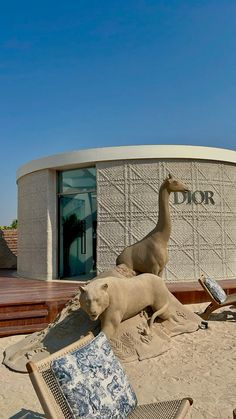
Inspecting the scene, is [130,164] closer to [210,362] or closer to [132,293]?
[132,293]

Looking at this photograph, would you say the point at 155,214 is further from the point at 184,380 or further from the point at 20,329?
the point at 184,380

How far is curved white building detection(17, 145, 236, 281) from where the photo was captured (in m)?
9.80

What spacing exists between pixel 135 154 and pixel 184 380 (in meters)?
6.81

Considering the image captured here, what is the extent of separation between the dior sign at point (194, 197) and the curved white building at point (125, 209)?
0.03 meters

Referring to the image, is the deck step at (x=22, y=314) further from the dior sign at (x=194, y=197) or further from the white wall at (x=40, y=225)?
the dior sign at (x=194, y=197)

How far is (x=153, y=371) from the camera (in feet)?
13.4

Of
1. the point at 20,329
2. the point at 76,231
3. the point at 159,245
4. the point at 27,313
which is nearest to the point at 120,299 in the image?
the point at 159,245

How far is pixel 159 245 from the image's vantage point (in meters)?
6.08

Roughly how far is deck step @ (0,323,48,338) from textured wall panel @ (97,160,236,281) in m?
4.02

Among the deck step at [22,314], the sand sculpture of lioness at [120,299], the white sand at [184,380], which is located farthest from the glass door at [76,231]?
the white sand at [184,380]

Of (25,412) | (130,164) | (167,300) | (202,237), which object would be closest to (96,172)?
(130,164)

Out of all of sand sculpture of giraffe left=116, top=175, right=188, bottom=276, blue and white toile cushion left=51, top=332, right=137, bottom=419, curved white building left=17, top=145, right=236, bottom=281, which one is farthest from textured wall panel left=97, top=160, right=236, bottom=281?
blue and white toile cushion left=51, top=332, right=137, bottom=419

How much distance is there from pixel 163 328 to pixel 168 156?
5649 mm

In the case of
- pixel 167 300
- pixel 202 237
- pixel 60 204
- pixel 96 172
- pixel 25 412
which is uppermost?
pixel 96 172
